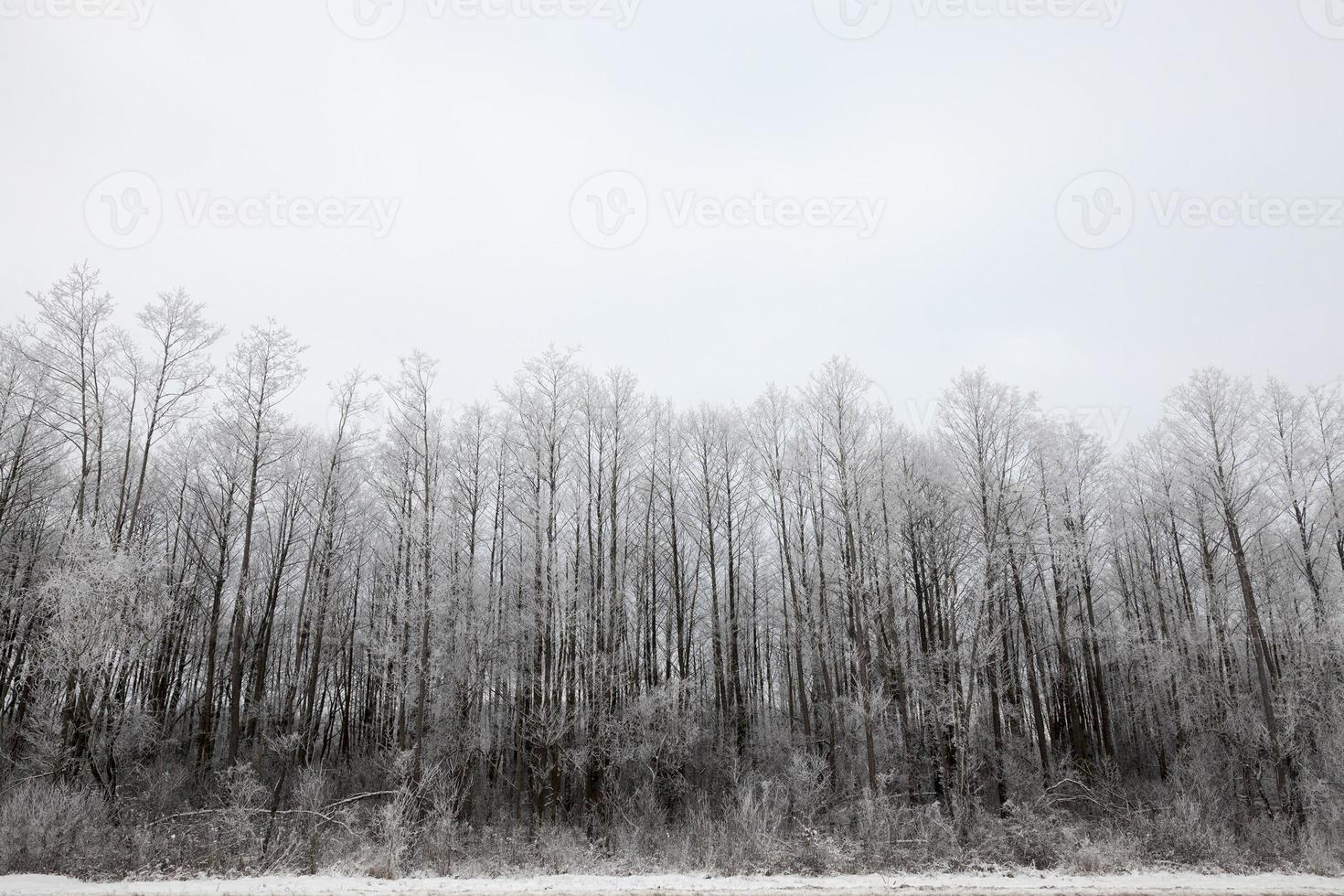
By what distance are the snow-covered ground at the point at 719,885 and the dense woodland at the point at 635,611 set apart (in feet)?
7.55

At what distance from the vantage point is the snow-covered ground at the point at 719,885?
11.8m

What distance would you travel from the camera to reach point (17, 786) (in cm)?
1719

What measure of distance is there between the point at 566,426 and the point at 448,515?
19.1 feet

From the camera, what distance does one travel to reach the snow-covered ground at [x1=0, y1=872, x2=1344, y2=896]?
11836mm

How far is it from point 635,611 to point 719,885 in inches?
751

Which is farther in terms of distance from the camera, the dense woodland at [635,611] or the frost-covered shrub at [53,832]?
the dense woodland at [635,611]

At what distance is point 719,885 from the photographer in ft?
42.0

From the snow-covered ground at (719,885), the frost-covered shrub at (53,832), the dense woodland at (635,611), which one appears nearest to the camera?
the snow-covered ground at (719,885)

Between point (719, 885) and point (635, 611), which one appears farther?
point (635, 611)

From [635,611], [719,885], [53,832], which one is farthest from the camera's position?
[635,611]

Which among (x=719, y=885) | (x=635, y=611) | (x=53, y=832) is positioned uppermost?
(x=635, y=611)

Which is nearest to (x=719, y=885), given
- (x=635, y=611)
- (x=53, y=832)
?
(x=53, y=832)

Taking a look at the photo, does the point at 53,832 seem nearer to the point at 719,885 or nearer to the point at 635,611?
the point at 719,885

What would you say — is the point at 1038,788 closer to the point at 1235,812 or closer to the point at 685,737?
the point at 1235,812
